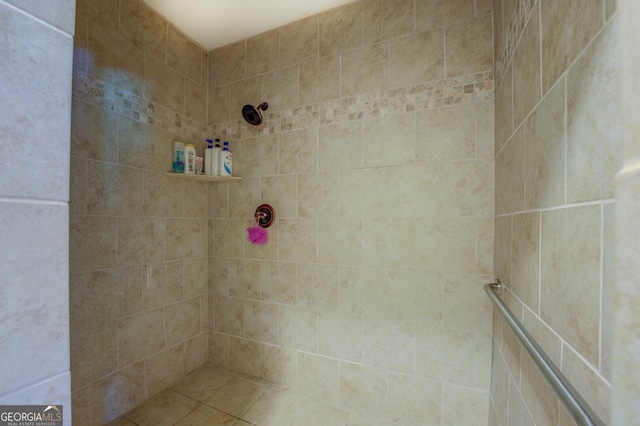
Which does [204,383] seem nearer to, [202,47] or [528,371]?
[528,371]

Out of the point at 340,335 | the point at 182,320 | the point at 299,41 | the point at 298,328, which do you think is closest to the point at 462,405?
the point at 340,335

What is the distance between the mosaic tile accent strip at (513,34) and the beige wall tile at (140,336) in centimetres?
213

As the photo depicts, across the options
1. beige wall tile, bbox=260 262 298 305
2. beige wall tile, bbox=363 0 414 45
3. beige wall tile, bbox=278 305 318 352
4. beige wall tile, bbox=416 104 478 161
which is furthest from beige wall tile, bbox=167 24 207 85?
beige wall tile, bbox=278 305 318 352

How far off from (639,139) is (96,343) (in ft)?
5.98

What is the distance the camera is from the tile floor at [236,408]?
4.27 feet

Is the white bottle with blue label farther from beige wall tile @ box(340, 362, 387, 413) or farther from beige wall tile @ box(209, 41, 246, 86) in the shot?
beige wall tile @ box(340, 362, 387, 413)

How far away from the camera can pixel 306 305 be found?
1.49 metres

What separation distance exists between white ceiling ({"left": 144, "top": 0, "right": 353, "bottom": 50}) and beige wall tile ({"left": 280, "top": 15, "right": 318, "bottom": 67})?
4 cm

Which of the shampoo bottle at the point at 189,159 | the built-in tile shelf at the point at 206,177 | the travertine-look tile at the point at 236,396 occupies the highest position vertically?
the shampoo bottle at the point at 189,159

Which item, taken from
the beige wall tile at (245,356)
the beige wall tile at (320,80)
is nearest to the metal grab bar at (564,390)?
the beige wall tile at (320,80)

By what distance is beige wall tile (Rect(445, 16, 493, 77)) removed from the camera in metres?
1.14

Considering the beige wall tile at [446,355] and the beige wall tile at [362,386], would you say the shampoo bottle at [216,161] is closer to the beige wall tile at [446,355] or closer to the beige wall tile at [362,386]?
the beige wall tile at [362,386]

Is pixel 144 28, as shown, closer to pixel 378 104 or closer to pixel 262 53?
pixel 262 53

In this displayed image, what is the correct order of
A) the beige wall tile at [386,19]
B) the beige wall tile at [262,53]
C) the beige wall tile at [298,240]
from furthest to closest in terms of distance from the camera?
the beige wall tile at [262,53] → the beige wall tile at [298,240] → the beige wall tile at [386,19]
